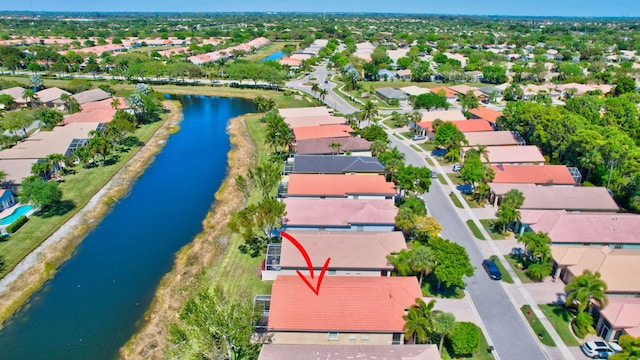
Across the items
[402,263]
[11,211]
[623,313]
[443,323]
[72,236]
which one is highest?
[402,263]

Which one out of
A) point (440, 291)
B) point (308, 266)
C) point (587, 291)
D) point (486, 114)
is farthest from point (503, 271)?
point (486, 114)

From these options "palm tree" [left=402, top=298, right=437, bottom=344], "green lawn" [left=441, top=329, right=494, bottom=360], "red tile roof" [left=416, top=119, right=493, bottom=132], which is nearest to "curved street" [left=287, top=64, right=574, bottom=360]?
"green lawn" [left=441, top=329, right=494, bottom=360]

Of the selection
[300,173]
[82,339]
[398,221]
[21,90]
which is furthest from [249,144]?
[21,90]

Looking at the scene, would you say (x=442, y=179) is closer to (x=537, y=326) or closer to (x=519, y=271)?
(x=519, y=271)

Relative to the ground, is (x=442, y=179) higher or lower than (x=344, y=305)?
higher

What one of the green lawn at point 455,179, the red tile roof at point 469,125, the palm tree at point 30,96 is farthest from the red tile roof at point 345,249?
the palm tree at point 30,96

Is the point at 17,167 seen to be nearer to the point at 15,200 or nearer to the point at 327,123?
the point at 15,200

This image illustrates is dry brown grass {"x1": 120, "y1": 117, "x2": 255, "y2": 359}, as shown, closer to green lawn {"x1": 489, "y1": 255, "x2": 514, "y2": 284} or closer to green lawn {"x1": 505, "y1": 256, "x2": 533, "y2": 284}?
green lawn {"x1": 489, "y1": 255, "x2": 514, "y2": 284}
